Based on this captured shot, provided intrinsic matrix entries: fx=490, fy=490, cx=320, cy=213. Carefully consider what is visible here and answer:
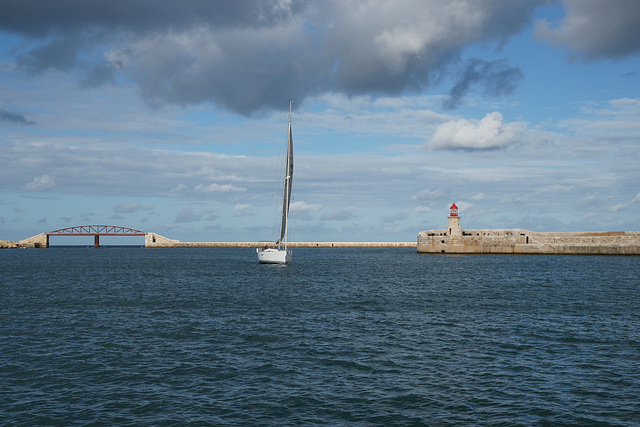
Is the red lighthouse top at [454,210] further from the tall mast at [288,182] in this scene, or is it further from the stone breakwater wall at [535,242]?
the tall mast at [288,182]

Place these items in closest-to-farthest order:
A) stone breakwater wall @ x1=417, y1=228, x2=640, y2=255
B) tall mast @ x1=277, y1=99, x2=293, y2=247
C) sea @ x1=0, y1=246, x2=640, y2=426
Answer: sea @ x1=0, y1=246, x2=640, y2=426
tall mast @ x1=277, y1=99, x2=293, y2=247
stone breakwater wall @ x1=417, y1=228, x2=640, y2=255

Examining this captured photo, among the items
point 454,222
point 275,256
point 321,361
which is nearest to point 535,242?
point 454,222

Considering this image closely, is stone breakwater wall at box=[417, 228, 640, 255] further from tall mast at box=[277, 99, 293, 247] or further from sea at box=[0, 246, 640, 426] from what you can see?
sea at box=[0, 246, 640, 426]

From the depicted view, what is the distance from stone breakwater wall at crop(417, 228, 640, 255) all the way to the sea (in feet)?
245

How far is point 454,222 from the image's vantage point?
116 m

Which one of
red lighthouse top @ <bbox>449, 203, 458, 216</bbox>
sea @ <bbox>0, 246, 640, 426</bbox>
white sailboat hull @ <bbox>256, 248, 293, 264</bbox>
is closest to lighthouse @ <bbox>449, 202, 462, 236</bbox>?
red lighthouse top @ <bbox>449, 203, 458, 216</bbox>

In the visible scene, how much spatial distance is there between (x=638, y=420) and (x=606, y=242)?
10606 cm

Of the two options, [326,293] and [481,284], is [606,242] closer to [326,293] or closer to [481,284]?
[481,284]

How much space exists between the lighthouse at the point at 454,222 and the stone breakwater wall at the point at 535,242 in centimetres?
130

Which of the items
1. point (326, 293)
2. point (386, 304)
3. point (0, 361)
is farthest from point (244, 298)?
point (0, 361)

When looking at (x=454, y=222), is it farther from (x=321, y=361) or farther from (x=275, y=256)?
(x=321, y=361)

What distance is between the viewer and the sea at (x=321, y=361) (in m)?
15.7

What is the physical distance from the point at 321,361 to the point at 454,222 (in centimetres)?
10005

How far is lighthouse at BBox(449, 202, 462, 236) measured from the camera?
376 feet
